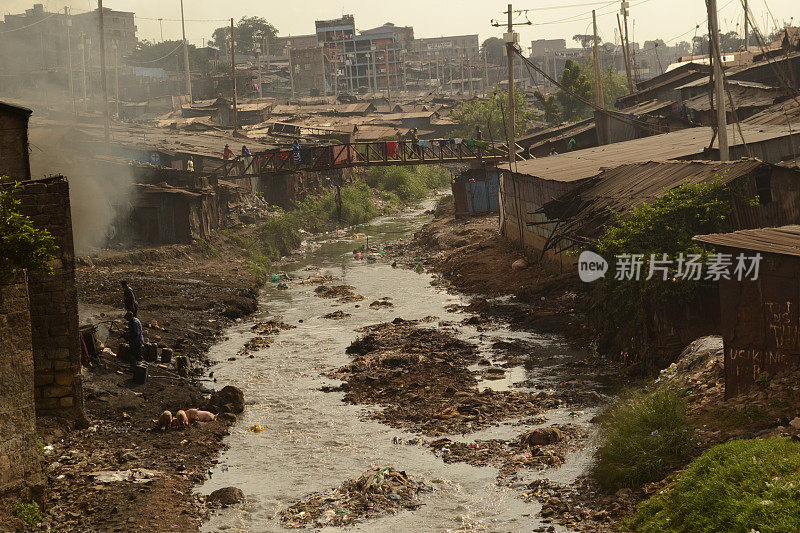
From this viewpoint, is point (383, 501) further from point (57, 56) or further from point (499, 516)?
point (57, 56)

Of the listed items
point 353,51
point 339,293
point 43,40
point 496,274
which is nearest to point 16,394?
point 339,293

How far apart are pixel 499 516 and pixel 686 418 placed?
2.86 metres

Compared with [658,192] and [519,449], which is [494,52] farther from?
[519,449]

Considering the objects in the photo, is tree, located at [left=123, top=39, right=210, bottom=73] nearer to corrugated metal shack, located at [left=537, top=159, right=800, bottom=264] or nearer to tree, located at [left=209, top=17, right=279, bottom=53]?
tree, located at [left=209, top=17, right=279, bottom=53]

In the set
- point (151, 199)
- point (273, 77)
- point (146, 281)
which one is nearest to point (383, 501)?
point (146, 281)

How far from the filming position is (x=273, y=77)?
89500 millimetres

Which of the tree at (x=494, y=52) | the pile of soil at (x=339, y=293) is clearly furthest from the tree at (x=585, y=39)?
the pile of soil at (x=339, y=293)

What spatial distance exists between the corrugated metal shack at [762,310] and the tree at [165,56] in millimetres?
77536

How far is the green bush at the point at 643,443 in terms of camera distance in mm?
10805

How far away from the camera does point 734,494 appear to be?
8.75 m

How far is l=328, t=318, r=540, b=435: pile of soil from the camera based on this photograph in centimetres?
1495

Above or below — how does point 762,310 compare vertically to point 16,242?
below

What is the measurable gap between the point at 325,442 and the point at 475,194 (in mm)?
25387

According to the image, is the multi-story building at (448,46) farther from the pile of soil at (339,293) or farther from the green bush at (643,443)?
the green bush at (643,443)
